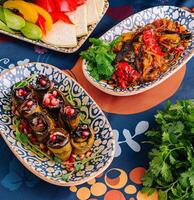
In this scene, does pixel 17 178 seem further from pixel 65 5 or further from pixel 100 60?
pixel 65 5

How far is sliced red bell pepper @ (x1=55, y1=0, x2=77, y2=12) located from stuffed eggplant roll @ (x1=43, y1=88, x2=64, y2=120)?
1.52 ft

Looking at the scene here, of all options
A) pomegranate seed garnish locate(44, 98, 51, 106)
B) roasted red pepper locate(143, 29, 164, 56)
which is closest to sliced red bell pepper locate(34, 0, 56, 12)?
roasted red pepper locate(143, 29, 164, 56)

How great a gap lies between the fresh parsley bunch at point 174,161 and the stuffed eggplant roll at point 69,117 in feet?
0.80

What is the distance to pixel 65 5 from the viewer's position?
5.69 ft

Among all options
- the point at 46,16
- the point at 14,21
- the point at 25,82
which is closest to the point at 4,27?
the point at 14,21

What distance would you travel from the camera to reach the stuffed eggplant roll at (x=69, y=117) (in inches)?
52.2

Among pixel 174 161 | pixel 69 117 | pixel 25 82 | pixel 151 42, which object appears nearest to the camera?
pixel 174 161

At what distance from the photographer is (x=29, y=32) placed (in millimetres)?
1660

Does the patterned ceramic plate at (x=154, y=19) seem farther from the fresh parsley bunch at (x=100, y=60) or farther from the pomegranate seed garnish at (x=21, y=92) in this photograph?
the pomegranate seed garnish at (x=21, y=92)

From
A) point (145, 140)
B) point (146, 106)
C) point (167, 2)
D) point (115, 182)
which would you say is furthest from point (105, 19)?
point (115, 182)

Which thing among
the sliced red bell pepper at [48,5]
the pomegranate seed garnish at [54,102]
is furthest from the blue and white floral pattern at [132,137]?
the sliced red bell pepper at [48,5]

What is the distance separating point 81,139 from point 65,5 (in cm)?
67

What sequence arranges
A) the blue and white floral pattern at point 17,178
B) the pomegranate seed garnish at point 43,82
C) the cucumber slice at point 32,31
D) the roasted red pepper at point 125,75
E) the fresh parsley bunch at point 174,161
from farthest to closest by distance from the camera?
1. the cucumber slice at point 32,31
2. the roasted red pepper at point 125,75
3. the pomegranate seed garnish at point 43,82
4. the blue and white floral pattern at point 17,178
5. the fresh parsley bunch at point 174,161

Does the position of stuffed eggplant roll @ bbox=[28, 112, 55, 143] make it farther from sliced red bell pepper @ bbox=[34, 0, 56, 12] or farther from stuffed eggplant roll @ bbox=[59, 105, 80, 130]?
sliced red bell pepper @ bbox=[34, 0, 56, 12]
